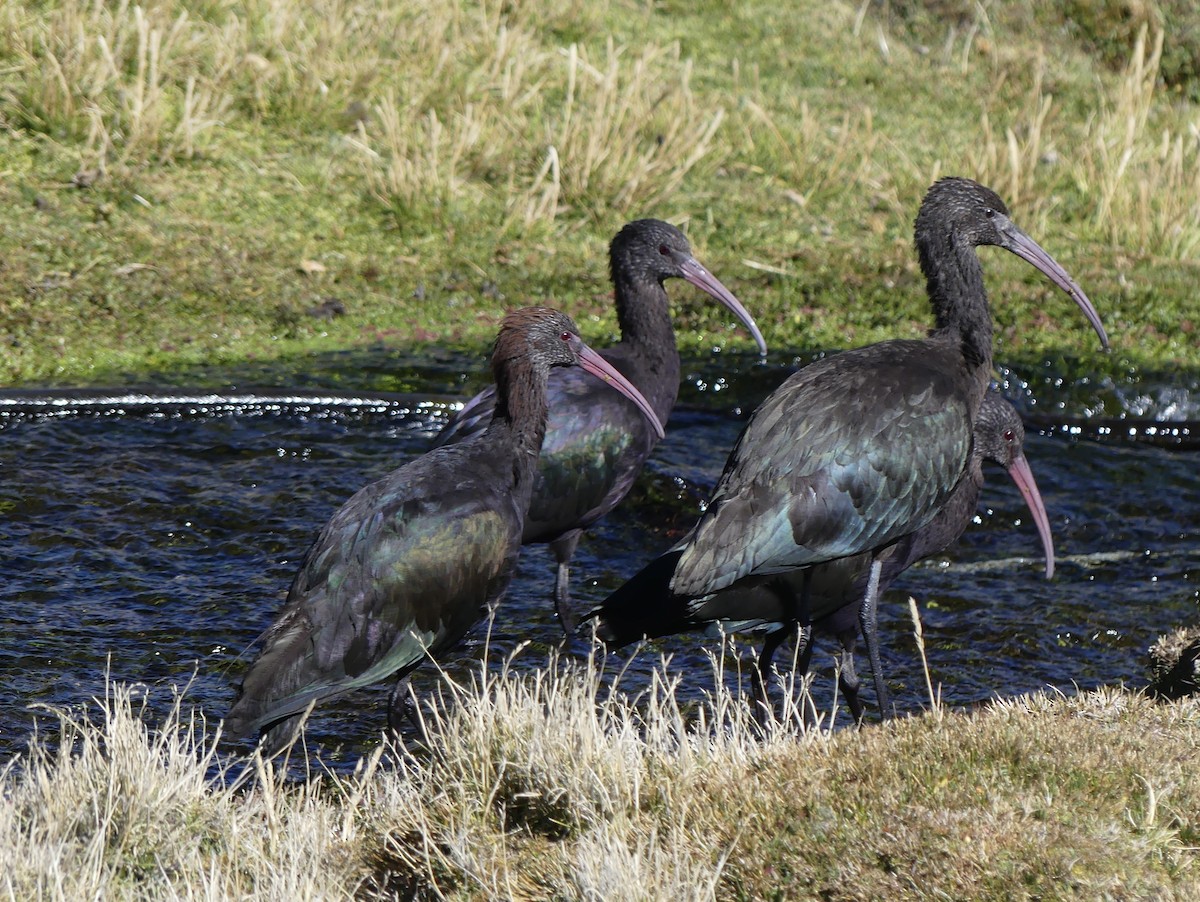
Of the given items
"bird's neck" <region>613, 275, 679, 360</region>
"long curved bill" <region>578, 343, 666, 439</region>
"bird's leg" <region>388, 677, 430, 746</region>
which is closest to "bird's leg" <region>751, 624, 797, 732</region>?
"long curved bill" <region>578, 343, 666, 439</region>

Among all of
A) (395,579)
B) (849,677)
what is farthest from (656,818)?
(849,677)

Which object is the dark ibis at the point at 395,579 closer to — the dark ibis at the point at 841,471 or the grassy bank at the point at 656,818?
the grassy bank at the point at 656,818

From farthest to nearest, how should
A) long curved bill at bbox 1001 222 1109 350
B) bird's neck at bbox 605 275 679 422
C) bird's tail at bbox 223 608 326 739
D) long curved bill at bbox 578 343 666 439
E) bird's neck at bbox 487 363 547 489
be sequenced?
bird's neck at bbox 605 275 679 422 → long curved bill at bbox 1001 222 1109 350 → long curved bill at bbox 578 343 666 439 → bird's neck at bbox 487 363 547 489 → bird's tail at bbox 223 608 326 739

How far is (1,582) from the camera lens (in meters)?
6.46

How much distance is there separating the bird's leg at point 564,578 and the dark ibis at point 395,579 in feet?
2.98

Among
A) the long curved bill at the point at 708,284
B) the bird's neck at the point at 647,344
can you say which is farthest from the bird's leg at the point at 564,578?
the long curved bill at the point at 708,284

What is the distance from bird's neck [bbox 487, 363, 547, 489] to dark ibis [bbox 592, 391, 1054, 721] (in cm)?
59

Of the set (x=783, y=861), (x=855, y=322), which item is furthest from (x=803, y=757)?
(x=855, y=322)

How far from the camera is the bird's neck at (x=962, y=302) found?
20.3 ft

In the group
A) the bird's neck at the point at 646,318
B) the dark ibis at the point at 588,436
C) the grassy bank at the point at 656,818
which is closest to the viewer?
the grassy bank at the point at 656,818

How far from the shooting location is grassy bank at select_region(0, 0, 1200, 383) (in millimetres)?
9703

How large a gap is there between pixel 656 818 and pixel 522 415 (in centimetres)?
233

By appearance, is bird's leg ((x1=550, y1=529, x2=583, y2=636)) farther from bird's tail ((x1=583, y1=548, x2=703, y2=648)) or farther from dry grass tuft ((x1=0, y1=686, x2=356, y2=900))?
dry grass tuft ((x1=0, y1=686, x2=356, y2=900))

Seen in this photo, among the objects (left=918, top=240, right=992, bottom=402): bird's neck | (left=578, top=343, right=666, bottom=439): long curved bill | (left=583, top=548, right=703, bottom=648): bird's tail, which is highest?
(left=918, top=240, right=992, bottom=402): bird's neck
